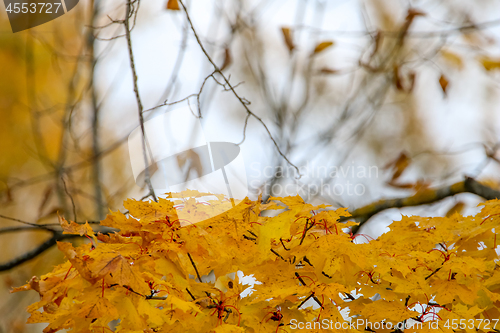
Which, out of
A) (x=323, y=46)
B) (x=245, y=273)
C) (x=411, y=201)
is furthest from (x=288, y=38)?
(x=245, y=273)

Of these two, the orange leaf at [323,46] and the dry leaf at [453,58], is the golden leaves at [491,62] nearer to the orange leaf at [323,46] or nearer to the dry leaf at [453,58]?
the dry leaf at [453,58]

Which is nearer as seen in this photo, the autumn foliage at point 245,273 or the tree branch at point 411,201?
the autumn foliage at point 245,273

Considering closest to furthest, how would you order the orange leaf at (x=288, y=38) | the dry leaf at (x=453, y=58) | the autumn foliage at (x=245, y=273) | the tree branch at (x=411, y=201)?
the autumn foliage at (x=245, y=273), the tree branch at (x=411, y=201), the orange leaf at (x=288, y=38), the dry leaf at (x=453, y=58)

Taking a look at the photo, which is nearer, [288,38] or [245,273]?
[245,273]

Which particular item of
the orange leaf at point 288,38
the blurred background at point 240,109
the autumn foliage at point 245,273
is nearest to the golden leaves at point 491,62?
the blurred background at point 240,109

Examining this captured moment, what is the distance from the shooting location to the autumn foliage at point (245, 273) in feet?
1.49

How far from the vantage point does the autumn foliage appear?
453mm

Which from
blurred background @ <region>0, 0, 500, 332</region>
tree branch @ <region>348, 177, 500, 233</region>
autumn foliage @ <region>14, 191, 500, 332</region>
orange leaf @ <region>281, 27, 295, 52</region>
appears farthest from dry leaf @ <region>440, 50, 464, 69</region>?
autumn foliage @ <region>14, 191, 500, 332</region>

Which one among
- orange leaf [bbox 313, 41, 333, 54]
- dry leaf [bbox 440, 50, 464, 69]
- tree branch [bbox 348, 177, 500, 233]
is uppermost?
orange leaf [bbox 313, 41, 333, 54]

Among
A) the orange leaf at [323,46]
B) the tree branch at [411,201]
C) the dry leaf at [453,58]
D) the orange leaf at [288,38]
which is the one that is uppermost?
the orange leaf at [288,38]

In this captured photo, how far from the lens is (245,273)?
0.54 m

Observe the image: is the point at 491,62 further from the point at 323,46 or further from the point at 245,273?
the point at 245,273

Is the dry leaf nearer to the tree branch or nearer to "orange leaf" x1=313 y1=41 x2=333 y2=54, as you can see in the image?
"orange leaf" x1=313 y1=41 x2=333 y2=54

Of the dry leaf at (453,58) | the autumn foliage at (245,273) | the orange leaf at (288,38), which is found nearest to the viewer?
the autumn foliage at (245,273)
